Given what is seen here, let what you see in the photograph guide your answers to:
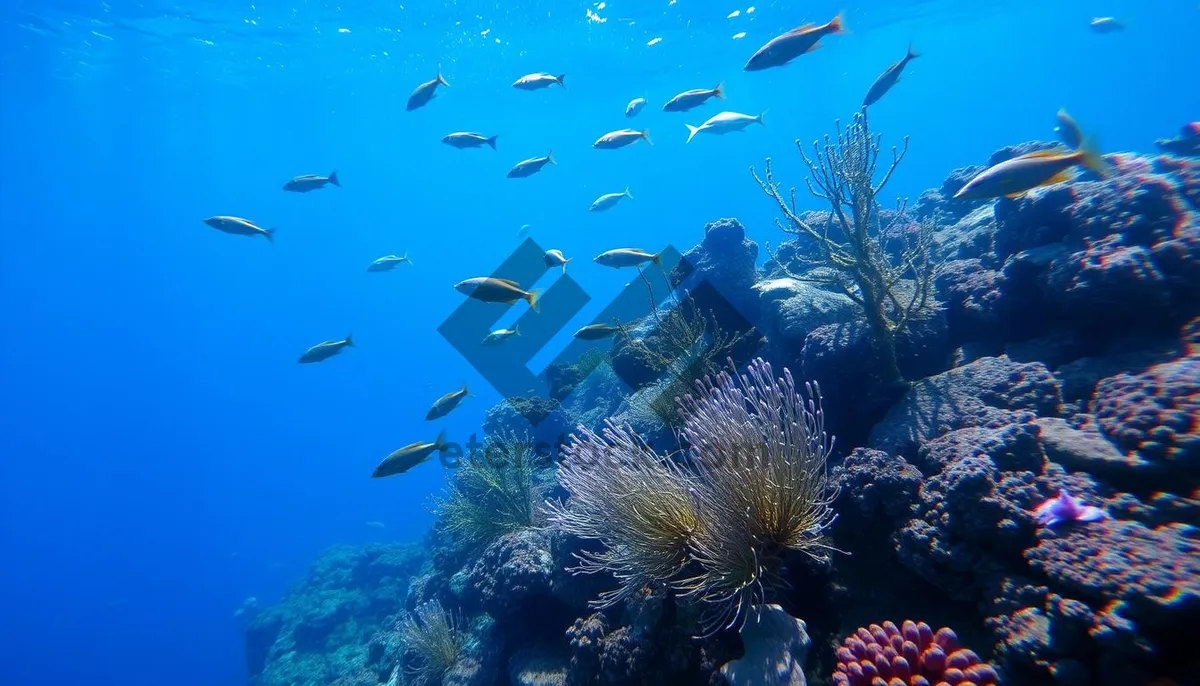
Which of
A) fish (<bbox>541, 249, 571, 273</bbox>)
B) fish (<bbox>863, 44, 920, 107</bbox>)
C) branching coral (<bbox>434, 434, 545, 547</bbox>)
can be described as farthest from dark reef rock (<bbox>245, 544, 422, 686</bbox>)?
fish (<bbox>863, 44, 920, 107</bbox>)

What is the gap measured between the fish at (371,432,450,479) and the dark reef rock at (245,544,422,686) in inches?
278

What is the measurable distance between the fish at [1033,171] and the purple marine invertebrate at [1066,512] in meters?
2.13

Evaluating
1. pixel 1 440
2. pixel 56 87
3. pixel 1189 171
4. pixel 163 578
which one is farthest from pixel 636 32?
pixel 1 440

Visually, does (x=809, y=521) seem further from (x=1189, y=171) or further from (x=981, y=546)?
(x=1189, y=171)

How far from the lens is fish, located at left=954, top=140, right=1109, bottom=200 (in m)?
3.49

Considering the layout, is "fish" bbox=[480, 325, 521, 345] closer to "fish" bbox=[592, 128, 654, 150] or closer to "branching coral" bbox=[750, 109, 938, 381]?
"fish" bbox=[592, 128, 654, 150]

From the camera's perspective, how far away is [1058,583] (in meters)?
2.37

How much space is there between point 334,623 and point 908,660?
19490 mm

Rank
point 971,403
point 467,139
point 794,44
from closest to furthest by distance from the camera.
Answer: point 971,403 → point 794,44 → point 467,139

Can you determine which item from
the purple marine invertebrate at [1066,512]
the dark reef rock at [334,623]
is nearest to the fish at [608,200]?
the purple marine invertebrate at [1066,512]

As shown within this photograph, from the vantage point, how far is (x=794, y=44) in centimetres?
529

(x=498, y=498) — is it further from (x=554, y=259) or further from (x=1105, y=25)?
(x=1105, y=25)

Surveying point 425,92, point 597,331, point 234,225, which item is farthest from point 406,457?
point 425,92

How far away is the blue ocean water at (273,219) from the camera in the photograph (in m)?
26.2
